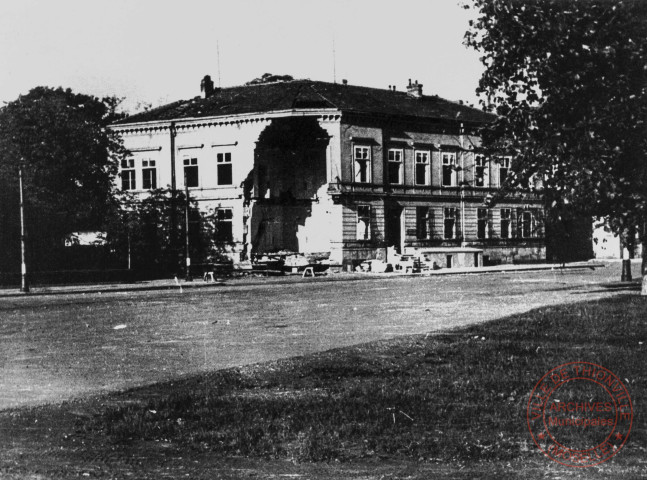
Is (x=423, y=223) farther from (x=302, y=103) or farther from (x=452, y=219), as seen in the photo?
(x=302, y=103)

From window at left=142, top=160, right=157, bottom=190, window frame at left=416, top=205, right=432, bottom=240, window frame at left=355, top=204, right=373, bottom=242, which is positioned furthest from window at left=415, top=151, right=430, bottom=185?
window at left=142, top=160, right=157, bottom=190

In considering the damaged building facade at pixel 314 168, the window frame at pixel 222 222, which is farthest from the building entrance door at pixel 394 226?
the window frame at pixel 222 222

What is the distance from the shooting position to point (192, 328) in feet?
52.4

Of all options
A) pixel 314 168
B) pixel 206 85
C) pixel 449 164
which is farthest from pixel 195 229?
pixel 449 164

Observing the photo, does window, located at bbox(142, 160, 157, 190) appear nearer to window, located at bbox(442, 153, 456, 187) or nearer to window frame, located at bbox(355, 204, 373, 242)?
window frame, located at bbox(355, 204, 373, 242)

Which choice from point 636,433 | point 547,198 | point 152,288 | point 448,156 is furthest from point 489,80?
point 448,156

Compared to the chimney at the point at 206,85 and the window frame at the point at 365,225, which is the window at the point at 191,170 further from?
the window frame at the point at 365,225

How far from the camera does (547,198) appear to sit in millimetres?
20156

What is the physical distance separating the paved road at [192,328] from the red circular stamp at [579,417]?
4.48 meters

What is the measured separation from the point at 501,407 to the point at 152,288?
93.6 feet

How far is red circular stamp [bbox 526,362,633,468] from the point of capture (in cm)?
609

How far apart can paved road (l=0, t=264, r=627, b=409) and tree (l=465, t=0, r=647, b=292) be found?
3.11 metres

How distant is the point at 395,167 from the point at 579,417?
45742 mm

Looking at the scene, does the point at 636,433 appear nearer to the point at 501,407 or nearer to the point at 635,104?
the point at 501,407
